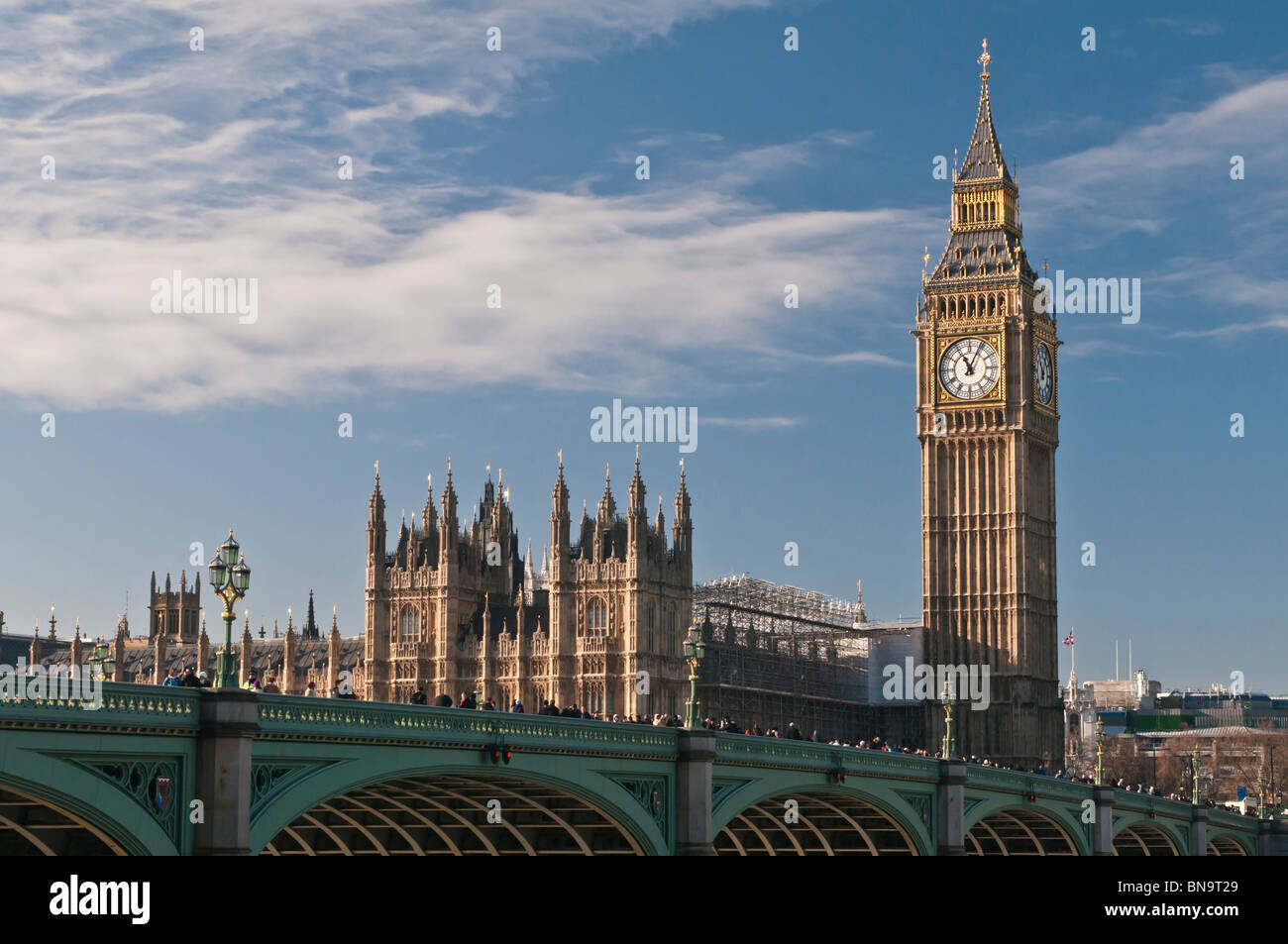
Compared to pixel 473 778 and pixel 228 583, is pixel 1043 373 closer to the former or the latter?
pixel 473 778

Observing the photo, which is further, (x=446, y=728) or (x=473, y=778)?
(x=473, y=778)

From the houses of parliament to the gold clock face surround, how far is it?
14 cm

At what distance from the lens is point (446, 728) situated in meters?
37.7

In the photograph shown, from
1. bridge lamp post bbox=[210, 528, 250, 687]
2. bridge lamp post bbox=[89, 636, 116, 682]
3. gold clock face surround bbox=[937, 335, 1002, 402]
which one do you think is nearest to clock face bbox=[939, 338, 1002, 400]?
gold clock face surround bbox=[937, 335, 1002, 402]

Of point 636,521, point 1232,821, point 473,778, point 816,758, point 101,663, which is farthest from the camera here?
point 636,521

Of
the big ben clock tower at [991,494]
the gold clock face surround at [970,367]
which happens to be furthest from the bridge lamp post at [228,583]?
the gold clock face surround at [970,367]

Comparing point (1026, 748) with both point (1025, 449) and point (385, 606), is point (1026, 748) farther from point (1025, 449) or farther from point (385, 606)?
point (385, 606)

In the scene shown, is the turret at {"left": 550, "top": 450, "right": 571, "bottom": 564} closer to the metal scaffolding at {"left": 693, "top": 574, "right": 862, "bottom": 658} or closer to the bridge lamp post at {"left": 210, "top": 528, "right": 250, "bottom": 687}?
the metal scaffolding at {"left": 693, "top": 574, "right": 862, "bottom": 658}

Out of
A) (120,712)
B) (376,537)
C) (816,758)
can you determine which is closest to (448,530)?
(376,537)

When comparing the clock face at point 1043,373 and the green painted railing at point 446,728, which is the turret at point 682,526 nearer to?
the clock face at point 1043,373

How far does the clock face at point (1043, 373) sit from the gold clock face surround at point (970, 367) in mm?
2664

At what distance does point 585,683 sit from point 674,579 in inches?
313

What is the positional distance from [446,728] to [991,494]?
93.3 m

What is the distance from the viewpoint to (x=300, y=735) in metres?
33.8
